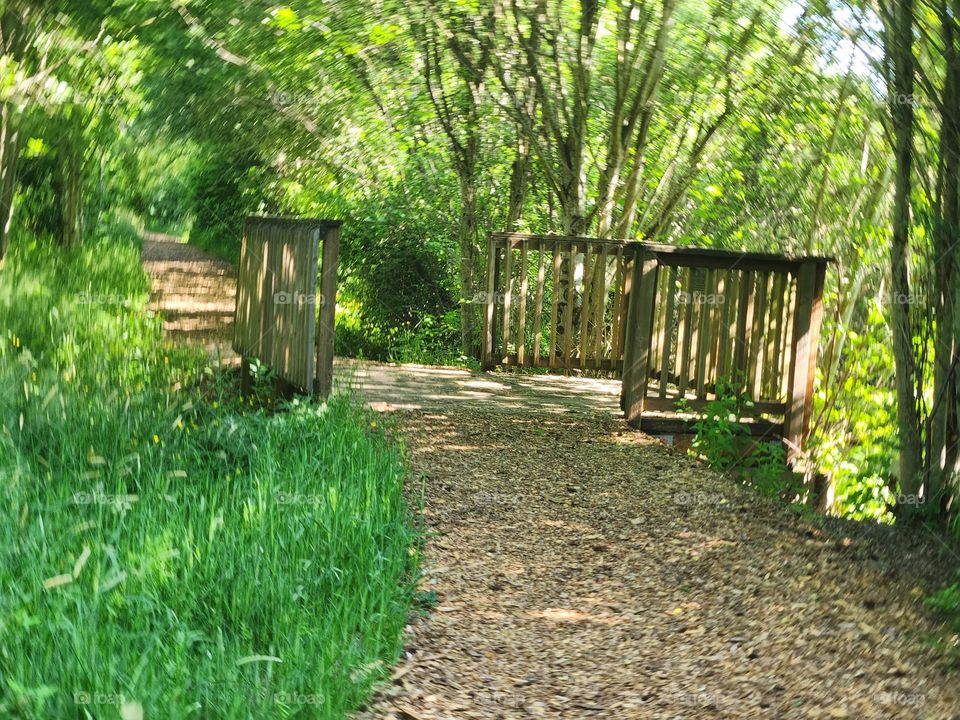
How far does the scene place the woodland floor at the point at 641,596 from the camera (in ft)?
12.0

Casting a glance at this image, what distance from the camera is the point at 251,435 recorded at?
19.9 feet

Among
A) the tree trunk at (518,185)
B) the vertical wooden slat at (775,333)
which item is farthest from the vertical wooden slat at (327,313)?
the tree trunk at (518,185)

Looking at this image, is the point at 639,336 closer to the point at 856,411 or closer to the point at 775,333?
the point at 775,333

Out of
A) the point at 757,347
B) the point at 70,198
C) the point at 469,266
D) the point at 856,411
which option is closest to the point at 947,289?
the point at 757,347

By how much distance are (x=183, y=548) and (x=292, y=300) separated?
3416 mm

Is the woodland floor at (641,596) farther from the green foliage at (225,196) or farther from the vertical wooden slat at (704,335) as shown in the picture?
the green foliage at (225,196)

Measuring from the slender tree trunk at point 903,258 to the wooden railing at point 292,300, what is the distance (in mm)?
3545

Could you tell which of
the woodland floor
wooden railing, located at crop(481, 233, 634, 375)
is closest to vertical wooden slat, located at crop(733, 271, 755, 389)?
the woodland floor

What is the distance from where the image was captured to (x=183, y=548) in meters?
4.09

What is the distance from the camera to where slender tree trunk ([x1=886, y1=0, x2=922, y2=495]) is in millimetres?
5270

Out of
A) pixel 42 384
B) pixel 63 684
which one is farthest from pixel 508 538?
pixel 42 384

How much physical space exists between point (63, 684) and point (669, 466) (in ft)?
15.0

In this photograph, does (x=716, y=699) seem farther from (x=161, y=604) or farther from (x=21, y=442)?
(x=21, y=442)

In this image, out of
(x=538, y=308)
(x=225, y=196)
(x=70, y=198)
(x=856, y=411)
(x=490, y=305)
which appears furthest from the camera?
(x=225, y=196)
